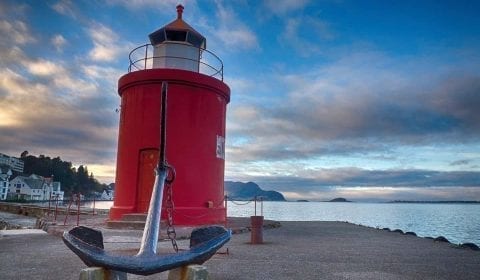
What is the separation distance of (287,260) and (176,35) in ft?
31.6

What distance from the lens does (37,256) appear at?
7.89 metres

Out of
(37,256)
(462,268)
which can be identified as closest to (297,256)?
(462,268)

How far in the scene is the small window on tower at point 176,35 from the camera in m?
14.5

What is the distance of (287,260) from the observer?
789 centimetres

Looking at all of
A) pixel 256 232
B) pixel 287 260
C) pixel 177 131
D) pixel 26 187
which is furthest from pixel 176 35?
pixel 26 187

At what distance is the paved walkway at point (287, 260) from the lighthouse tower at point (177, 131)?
3.18 m

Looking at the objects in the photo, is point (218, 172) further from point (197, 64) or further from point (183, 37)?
point (183, 37)

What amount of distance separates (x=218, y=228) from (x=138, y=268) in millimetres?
1476

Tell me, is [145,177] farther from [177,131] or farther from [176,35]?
[176,35]

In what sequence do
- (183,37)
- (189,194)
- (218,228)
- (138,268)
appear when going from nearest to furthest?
1. (138,268)
2. (218,228)
3. (189,194)
4. (183,37)

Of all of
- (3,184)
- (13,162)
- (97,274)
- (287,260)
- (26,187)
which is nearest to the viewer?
(97,274)

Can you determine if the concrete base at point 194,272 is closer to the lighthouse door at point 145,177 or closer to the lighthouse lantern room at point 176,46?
the lighthouse door at point 145,177

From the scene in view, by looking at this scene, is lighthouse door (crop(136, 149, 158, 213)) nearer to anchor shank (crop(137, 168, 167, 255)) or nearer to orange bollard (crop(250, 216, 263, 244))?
orange bollard (crop(250, 216, 263, 244))

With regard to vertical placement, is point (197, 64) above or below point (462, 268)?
above
